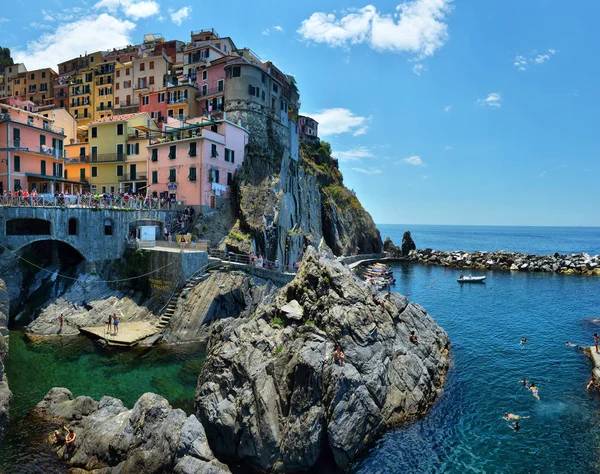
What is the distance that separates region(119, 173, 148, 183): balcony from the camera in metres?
58.6

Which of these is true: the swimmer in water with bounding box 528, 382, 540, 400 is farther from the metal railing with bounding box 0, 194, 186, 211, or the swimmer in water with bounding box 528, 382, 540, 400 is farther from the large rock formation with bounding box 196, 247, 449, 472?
the metal railing with bounding box 0, 194, 186, 211

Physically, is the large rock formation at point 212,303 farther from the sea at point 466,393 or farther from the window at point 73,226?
the window at point 73,226

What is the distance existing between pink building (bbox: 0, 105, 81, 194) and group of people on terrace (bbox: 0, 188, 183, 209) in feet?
17.6

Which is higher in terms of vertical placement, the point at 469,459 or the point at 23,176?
the point at 23,176

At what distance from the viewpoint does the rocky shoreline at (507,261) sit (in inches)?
3504

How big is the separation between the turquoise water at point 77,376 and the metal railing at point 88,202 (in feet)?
39.3

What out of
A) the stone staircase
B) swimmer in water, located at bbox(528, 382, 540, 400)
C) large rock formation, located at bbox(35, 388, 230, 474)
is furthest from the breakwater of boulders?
large rock formation, located at bbox(35, 388, 230, 474)

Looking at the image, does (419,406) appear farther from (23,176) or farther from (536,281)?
(536,281)

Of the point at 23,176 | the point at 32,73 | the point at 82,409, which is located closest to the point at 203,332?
the point at 82,409

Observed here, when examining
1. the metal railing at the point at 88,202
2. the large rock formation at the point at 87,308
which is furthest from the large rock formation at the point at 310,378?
the metal railing at the point at 88,202

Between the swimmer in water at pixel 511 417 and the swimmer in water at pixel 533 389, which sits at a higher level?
the swimmer in water at pixel 533 389

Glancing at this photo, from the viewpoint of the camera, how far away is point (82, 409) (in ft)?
77.9

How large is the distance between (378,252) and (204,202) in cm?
6726

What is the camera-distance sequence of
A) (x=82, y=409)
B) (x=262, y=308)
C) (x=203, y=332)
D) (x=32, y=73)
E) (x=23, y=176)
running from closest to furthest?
1. (x=82, y=409)
2. (x=262, y=308)
3. (x=203, y=332)
4. (x=23, y=176)
5. (x=32, y=73)
